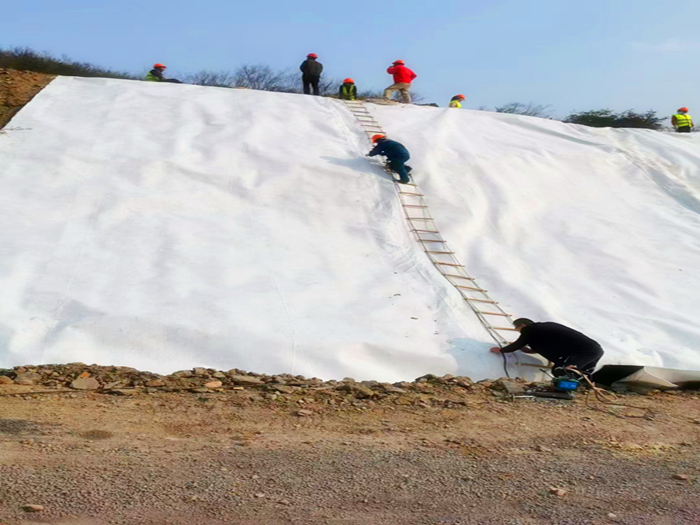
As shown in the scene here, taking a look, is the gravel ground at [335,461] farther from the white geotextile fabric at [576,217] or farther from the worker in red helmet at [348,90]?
the worker in red helmet at [348,90]

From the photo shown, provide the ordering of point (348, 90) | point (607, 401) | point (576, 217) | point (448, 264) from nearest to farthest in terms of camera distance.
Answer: point (607, 401), point (448, 264), point (576, 217), point (348, 90)

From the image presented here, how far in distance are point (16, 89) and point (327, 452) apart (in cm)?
1059

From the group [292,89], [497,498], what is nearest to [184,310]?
[497,498]

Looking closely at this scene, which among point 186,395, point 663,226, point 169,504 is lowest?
point 186,395

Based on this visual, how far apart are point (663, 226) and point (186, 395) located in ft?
25.9

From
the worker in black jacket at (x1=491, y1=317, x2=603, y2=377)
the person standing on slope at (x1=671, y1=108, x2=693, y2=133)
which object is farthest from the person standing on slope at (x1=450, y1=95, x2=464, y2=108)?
the worker in black jacket at (x1=491, y1=317, x2=603, y2=377)

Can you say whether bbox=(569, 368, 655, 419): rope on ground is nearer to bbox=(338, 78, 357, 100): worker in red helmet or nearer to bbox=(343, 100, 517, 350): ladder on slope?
bbox=(343, 100, 517, 350): ladder on slope

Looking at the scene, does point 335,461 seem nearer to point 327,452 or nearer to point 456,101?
point 327,452

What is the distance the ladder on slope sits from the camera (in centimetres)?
755

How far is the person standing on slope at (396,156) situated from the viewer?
10461 mm

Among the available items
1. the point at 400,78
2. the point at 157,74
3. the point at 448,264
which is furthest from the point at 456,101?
the point at 448,264

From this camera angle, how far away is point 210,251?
8133 mm

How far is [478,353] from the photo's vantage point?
22.7ft

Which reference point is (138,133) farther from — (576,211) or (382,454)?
(382,454)
